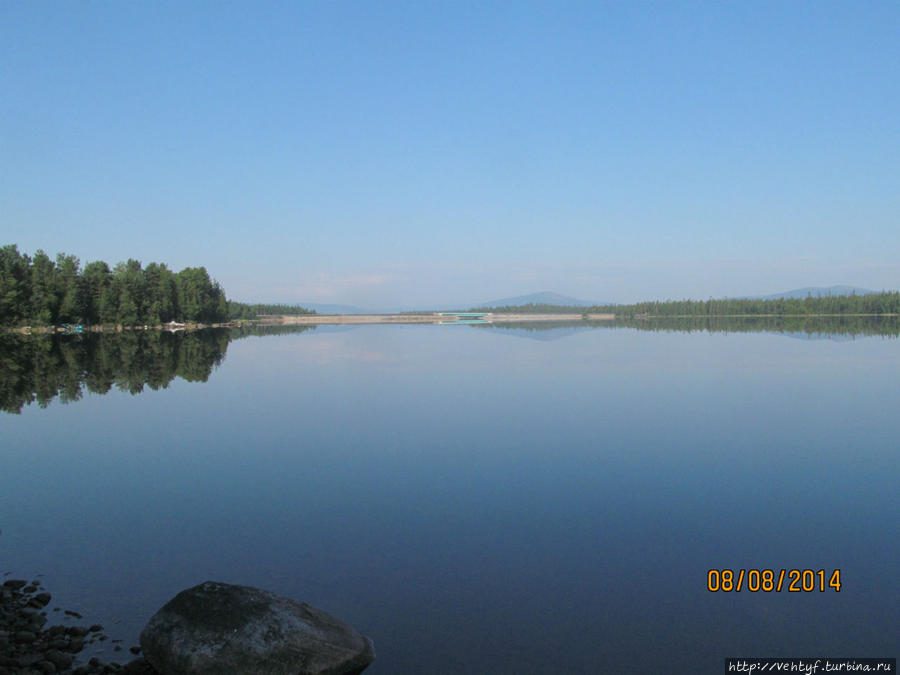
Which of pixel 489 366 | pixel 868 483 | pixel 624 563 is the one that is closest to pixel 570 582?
pixel 624 563

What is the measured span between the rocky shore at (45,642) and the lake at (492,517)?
0.20 m

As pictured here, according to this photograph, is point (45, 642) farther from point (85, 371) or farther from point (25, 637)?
point (85, 371)

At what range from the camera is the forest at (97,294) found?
217ft

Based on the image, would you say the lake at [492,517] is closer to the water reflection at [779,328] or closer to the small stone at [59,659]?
the small stone at [59,659]

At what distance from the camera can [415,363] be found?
3438cm

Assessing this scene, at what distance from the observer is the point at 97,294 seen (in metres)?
78.4

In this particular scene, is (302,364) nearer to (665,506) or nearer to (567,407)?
(567,407)

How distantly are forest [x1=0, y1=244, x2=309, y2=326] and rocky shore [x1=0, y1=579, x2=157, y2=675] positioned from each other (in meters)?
68.3

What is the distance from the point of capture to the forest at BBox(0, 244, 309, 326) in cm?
6600

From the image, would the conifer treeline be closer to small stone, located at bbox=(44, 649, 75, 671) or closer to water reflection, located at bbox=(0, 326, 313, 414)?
water reflection, located at bbox=(0, 326, 313, 414)

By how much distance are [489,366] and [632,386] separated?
1030 cm
